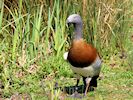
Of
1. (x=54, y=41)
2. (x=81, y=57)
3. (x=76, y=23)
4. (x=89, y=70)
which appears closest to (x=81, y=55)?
(x=81, y=57)

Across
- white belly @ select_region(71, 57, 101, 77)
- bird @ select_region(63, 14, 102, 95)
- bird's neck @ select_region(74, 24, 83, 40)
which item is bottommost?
white belly @ select_region(71, 57, 101, 77)

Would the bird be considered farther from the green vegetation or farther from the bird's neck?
the green vegetation

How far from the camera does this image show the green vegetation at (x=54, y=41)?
5656 millimetres

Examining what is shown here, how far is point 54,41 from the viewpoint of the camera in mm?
6387

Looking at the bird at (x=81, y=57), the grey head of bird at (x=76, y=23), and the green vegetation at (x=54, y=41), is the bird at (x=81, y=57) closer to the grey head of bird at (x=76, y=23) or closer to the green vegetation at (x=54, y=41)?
the grey head of bird at (x=76, y=23)

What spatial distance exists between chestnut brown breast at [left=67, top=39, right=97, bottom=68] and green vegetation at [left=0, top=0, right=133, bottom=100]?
0.61m

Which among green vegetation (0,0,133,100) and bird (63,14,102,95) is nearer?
bird (63,14,102,95)

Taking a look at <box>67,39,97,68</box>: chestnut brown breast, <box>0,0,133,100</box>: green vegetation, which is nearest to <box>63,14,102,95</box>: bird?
A: <box>67,39,97,68</box>: chestnut brown breast

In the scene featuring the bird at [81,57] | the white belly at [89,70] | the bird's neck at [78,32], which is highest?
the bird's neck at [78,32]

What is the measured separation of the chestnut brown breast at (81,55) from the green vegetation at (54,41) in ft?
1.99

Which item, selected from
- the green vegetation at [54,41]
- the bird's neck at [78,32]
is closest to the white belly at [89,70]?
the bird's neck at [78,32]

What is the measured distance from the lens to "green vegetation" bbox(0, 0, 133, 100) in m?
5.66

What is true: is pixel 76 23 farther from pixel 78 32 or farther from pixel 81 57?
pixel 81 57

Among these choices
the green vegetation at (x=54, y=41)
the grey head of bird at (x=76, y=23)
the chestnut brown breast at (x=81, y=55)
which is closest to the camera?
the chestnut brown breast at (x=81, y=55)
